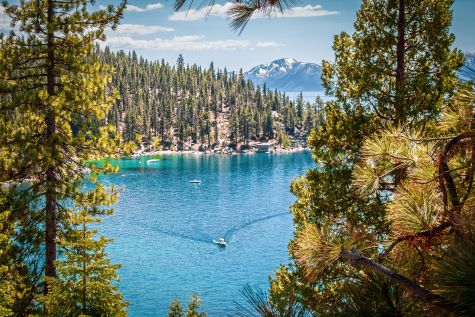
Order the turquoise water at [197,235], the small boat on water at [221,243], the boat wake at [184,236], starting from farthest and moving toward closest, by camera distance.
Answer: the boat wake at [184,236], the small boat on water at [221,243], the turquoise water at [197,235]

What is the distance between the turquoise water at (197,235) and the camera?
37438 mm

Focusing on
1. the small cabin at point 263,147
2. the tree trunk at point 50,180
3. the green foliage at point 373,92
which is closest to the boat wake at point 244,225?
the green foliage at point 373,92

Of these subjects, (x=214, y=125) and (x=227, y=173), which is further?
(x=214, y=125)

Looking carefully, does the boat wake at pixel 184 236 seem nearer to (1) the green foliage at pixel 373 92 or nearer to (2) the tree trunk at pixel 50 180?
(1) the green foliage at pixel 373 92

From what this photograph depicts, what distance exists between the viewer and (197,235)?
5300 cm

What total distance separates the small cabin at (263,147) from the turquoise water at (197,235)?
180ft

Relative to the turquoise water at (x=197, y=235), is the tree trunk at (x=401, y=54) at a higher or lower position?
higher

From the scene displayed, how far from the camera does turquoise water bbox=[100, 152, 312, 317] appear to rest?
37.4m

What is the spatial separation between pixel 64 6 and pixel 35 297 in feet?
24.3

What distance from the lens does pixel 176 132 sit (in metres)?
167

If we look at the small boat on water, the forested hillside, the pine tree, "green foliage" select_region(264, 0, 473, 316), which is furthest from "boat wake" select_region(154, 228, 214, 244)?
the forested hillside

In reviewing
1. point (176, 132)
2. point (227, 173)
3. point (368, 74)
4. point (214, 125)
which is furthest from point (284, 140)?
point (368, 74)

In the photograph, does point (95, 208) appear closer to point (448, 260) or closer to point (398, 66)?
point (398, 66)

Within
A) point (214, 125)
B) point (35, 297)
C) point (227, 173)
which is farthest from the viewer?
point (214, 125)
